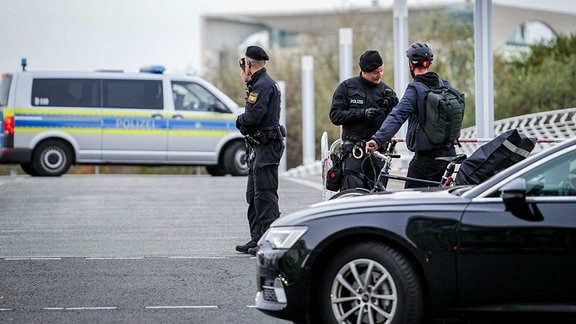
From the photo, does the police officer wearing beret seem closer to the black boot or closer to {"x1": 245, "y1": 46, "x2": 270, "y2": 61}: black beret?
{"x1": 245, "y1": 46, "x2": 270, "y2": 61}: black beret

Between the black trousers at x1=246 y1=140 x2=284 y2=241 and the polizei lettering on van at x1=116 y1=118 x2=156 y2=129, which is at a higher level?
the polizei lettering on van at x1=116 y1=118 x2=156 y2=129

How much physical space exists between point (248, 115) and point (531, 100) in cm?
3413

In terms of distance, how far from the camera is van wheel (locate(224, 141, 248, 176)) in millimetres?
27000

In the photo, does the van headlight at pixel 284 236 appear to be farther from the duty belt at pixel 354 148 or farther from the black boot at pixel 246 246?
the black boot at pixel 246 246

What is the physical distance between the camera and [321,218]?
316 inches

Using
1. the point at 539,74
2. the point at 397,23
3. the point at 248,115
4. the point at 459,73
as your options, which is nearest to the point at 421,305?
the point at 248,115

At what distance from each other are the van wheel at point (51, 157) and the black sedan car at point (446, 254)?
63.0 ft

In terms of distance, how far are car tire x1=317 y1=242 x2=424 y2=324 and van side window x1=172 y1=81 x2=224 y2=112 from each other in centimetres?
1895

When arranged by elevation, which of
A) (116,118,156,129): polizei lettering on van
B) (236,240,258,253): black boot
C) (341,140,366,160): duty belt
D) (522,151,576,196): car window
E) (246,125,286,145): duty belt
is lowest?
(236,240,258,253): black boot

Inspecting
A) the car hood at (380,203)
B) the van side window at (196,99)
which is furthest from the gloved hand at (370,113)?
the van side window at (196,99)

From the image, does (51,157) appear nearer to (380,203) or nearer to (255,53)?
(255,53)

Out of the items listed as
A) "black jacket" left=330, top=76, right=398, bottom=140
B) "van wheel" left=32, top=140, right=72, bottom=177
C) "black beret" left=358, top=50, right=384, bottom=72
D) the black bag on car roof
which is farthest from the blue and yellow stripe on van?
the black bag on car roof

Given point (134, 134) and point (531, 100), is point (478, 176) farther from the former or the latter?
point (531, 100)

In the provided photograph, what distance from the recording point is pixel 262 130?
12445mm
